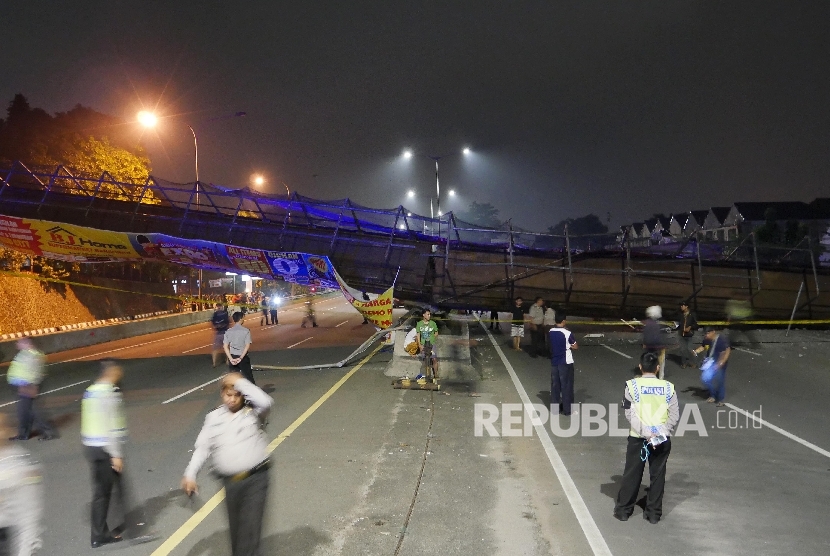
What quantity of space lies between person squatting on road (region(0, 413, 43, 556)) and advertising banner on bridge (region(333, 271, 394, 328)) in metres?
12.8

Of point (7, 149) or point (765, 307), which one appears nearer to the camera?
point (765, 307)

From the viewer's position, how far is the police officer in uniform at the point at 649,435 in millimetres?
5957

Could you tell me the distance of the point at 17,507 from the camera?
3.66 metres

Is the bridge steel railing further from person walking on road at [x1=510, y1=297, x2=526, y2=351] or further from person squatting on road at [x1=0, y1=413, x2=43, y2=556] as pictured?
person squatting on road at [x1=0, y1=413, x2=43, y2=556]

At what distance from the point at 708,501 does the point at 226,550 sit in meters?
4.90

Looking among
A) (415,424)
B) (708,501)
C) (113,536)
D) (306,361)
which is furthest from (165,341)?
(708,501)

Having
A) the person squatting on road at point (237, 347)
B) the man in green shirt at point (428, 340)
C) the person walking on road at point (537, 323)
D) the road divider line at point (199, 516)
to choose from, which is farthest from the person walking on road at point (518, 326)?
the road divider line at point (199, 516)

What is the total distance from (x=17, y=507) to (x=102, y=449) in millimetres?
2114

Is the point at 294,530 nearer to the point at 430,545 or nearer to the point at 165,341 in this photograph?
the point at 430,545

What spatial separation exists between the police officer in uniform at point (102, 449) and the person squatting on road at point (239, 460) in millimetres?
1610

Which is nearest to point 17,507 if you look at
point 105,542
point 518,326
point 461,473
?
point 105,542

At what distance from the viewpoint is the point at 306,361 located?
18.4m

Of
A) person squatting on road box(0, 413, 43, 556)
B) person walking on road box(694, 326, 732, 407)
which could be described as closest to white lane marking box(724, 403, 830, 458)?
person walking on road box(694, 326, 732, 407)

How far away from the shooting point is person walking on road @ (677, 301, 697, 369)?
50.2 feet
